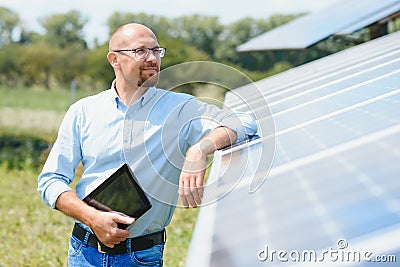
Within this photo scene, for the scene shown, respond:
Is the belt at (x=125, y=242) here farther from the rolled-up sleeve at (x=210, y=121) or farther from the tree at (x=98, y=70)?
the tree at (x=98, y=70)

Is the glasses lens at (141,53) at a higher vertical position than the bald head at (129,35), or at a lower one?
lower

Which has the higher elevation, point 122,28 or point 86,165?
point 122,28

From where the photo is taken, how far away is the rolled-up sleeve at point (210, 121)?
2.62 meters

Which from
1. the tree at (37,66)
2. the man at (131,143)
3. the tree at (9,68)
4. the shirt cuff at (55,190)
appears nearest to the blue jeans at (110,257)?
the man at (131,143)

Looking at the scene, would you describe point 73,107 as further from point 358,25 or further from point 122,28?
point 358,25

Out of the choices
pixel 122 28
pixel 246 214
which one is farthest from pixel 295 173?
pixel 122 28

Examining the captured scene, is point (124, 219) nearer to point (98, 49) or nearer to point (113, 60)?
point (113, 60)

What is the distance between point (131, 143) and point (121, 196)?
0.21 meters

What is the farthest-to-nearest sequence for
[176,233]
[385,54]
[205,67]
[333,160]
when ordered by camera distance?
[176,233]
[385,54]
[205,67]
[333,160]

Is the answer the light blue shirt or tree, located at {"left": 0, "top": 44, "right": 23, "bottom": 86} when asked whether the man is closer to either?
the light blue shirt

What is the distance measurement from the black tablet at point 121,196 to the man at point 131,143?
0.07 m

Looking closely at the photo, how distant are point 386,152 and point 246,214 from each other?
1.31 ft

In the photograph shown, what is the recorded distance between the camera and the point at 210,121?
2699 mm

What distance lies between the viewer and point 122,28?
2.86m
